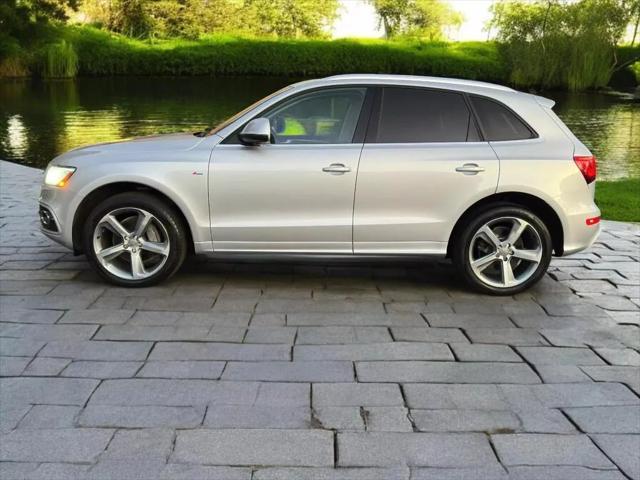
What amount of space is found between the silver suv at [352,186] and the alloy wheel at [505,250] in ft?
0.04

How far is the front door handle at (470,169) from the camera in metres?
5.23

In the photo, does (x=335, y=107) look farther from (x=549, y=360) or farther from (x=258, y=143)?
(x=549, y=360)

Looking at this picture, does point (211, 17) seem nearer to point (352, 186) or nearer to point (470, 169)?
point (352, 186)

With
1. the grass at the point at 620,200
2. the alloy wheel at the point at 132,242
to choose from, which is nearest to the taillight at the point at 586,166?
the alloy wheel at the point at 132,242

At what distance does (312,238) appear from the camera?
532 cm

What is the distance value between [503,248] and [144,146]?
9.55ft

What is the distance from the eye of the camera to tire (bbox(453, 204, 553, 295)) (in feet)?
17.5

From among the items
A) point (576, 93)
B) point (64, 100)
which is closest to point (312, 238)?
point (64, 100)

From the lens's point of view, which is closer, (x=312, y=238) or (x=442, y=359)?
(x=442, y=359)

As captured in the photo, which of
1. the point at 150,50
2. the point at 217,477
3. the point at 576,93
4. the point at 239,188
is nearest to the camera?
the point at 217,477

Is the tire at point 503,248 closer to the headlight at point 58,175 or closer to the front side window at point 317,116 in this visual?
the front side window at point 317,116

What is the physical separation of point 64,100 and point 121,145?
23.1 meters

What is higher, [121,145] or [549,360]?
[121,145]

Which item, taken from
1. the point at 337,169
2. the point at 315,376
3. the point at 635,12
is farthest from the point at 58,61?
the point at 315,376
